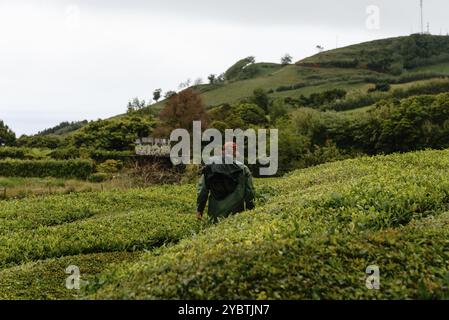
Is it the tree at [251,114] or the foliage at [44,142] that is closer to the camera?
the tree at [251,114]

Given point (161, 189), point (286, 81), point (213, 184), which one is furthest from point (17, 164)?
point (286, 81)

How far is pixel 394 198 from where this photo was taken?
9180 mm

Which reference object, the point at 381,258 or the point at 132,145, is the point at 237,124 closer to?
the point at 132,145

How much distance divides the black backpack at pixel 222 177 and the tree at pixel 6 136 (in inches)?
2111

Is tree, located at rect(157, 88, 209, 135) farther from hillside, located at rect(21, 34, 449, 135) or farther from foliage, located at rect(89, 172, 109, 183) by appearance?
hillside, located at rect(21, 34, 449, 135)

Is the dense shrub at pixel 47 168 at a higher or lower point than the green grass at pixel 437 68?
lower

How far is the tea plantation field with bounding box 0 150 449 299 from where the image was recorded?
5.59m

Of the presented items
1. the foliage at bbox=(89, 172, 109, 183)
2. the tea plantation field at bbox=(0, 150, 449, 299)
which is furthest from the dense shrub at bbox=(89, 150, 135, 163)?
the tea plantation field at bbox=(0, 150, 449, 299)

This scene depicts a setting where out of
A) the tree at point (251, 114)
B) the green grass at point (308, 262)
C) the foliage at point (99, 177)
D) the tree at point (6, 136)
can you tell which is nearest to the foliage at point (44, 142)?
the tree at point (6, 136)

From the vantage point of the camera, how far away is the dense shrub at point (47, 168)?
3659 centimetres

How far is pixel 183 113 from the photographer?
168 ft

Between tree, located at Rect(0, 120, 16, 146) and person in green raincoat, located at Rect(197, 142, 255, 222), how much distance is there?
5347cm

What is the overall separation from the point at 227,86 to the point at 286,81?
11931 millimetres

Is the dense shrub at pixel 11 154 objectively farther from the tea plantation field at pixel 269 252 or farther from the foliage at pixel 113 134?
the tea plantation field at pixel 269 252
